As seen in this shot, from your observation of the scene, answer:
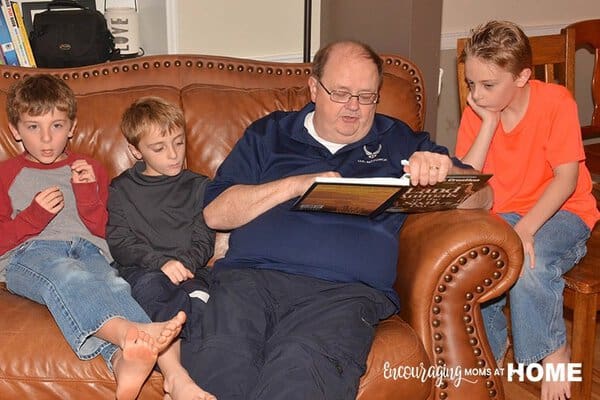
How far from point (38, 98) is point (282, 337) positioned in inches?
39.6

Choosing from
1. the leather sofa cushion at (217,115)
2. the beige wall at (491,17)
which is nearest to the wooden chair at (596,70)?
the beige wall at (491,17)

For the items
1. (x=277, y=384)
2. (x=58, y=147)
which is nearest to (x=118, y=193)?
(x=58, y=147)

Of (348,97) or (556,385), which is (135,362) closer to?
A: (348,97)

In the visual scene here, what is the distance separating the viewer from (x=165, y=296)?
2.35 m

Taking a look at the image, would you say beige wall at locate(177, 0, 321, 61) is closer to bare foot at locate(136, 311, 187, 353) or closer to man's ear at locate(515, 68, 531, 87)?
man's ear at locate(515, 68, 531, 87)

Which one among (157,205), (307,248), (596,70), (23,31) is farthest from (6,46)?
(596,70)

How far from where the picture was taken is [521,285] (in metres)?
2.52

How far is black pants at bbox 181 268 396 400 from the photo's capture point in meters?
2.04

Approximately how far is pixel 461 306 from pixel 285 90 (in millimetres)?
998

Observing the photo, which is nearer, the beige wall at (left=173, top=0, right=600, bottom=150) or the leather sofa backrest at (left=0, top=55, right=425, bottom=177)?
the leather sofa backrest at (left=0, top=55, right=425, bottom=177)

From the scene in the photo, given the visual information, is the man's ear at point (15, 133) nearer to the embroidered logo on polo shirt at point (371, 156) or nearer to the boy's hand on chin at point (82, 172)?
the boy's hand on chin at point (82, 172)

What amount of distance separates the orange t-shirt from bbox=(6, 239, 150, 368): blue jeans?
1.16 m

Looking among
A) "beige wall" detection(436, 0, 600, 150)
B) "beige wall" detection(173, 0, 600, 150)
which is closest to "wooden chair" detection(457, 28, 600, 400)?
"beige wall" detection(173, 0, 600, 150)

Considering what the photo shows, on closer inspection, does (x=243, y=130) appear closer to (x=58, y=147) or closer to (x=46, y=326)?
(x=58, y=147)
